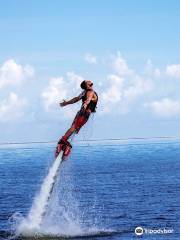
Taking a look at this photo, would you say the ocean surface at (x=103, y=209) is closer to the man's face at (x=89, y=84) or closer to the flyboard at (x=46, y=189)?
the flyboard at (x=46, y=189)

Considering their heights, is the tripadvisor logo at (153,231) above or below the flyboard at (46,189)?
above

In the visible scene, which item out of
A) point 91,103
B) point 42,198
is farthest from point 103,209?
point 91,103

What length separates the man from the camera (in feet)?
142

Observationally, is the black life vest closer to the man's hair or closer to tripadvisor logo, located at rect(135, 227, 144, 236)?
the man's hair

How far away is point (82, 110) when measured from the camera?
146ft

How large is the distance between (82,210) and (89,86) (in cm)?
6302

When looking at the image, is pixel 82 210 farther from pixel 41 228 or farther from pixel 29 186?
pixel 29 186

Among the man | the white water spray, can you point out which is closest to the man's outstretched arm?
the man

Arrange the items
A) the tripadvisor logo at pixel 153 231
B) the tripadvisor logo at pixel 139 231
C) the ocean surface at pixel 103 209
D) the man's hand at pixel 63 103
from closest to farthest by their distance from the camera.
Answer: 1. the man's hand at pixel 63 103
2. the ocean surface at pixel 103 209
3. the tripadvisor logo at pixel 139 231
4. the tripadvisor logo at pixel 153 231

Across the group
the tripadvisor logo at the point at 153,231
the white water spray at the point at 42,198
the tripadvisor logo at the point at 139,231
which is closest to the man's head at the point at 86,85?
the white water spray at the point at 42,198

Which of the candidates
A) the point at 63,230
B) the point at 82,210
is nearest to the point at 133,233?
the point at 63,230

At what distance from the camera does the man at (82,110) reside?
43.2 m

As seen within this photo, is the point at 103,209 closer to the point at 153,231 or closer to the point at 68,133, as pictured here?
the point at 153,231

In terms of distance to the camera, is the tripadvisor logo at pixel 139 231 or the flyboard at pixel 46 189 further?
the tripadvisor logo at pixel 139 231
